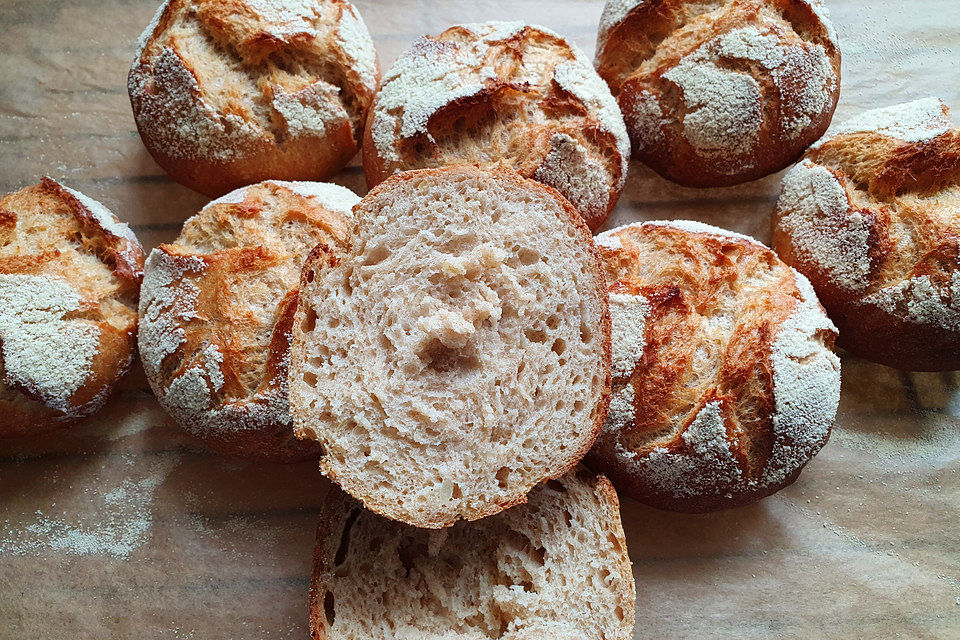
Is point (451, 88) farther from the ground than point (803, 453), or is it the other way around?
point (451, 88)

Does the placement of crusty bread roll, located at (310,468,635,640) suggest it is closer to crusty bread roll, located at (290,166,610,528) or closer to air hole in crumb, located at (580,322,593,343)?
crusty bread roll, located at (290,166,610,528)

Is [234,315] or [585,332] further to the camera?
[234,315]

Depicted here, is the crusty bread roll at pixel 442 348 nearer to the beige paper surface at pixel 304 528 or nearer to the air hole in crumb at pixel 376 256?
the air hole in crumb at pixel 376 256

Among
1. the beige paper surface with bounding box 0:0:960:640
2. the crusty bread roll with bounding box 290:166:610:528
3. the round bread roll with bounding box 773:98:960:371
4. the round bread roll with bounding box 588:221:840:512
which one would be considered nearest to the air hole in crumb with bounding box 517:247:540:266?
the crusty bread roll with bounding box 290:166:610:528

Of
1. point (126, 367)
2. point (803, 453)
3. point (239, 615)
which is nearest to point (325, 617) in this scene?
point (239, 615)

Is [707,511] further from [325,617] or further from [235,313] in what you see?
[235,313]

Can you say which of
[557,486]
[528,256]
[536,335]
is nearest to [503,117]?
[528,256]

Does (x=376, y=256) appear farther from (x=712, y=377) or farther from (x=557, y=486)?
(x=712, y=377)
